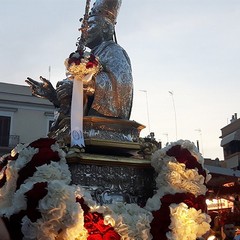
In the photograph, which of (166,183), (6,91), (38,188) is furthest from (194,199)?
(6,91)

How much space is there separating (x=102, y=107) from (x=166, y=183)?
0.98 metres

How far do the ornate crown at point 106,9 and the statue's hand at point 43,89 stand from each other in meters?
0.89

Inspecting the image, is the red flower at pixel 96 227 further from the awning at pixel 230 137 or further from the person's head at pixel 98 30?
the awning at pixel 230 137

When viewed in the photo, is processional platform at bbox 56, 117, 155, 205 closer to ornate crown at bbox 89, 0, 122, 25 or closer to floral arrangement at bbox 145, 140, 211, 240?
floral arrangement at bbox 145, 140, 211, 240

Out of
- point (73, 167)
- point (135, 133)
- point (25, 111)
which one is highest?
point (25, 111)

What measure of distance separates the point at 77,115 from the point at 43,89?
805 mm

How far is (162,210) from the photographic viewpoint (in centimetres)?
333

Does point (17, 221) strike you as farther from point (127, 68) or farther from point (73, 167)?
point (127, 68)

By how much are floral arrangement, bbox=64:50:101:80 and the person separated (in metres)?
0.23

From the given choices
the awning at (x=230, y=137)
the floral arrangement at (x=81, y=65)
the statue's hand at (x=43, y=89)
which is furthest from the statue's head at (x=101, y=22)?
the awning at (x=230, y=137)

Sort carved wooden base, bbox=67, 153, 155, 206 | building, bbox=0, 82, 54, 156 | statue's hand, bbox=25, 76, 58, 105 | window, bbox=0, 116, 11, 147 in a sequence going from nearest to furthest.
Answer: carved wooden base, bbox=67, 153, 155, 206 → statue's hand, bbox=25, 76, 58, 105 → window, bbox=0, 116, 11, 147 → building, bbox=0, 82, 54, 156

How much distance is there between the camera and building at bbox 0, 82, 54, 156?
17469mm

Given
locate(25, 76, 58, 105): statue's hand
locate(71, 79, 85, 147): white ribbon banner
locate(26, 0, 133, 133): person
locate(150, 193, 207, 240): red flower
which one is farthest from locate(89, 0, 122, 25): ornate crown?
locate(150, 193, 207, 240): red flower

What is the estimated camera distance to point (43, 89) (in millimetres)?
4223
